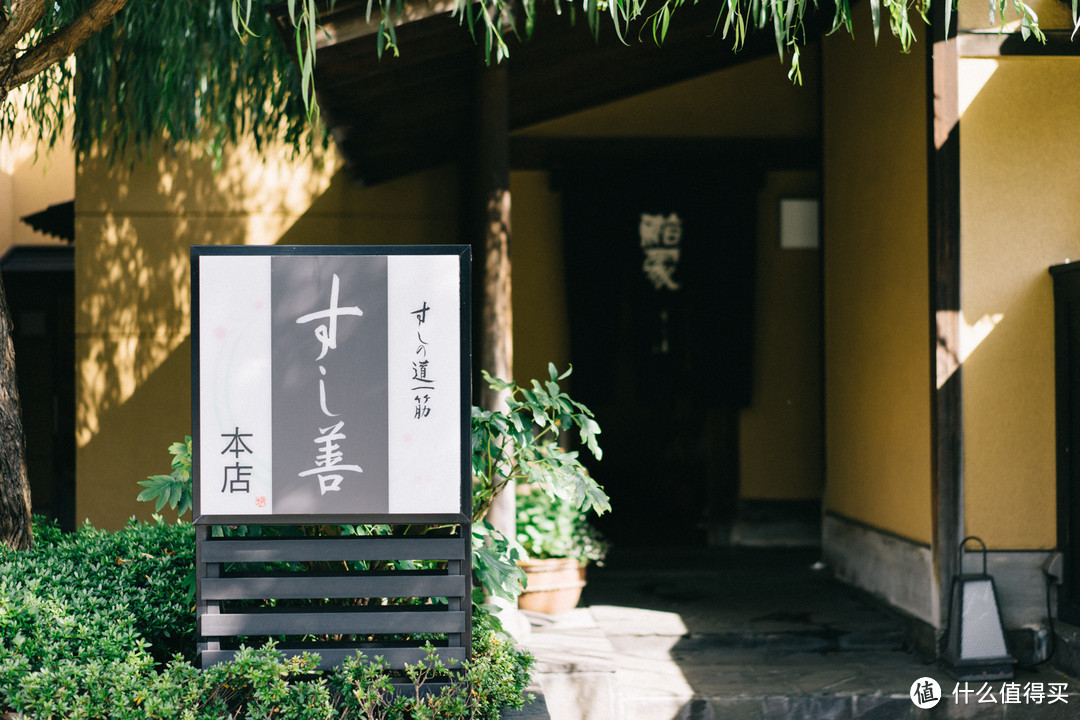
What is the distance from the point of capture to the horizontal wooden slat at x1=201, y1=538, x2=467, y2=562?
3.26 meters

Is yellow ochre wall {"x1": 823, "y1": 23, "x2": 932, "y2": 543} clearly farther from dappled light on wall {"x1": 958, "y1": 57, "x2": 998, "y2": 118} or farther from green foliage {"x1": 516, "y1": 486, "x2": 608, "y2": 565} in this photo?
green foliage {"x1": 516, "y1": 486, "x2": 608, "y2": 565}

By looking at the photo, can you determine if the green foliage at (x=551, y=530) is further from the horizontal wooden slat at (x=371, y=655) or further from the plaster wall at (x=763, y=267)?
the horizontal wooden slat at (x=371, y=655)

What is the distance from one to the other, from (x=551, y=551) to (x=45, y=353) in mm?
7856

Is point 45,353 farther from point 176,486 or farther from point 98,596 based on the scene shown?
point 176,486

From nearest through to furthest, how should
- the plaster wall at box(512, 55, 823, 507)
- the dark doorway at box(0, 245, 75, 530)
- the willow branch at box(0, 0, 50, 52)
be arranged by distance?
the willow branch at box(0, 0, 50, 52), the plaster wall at box(512, 55, 823, 507), the dark doorway at box(0, 245, 75, 530)

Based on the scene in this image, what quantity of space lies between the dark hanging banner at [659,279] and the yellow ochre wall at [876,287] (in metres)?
0.82

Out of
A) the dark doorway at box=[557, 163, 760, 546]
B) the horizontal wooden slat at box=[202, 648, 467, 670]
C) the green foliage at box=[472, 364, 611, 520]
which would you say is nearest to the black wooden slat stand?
the horizontal wooden slat at box=[202, 648, 467, 670]

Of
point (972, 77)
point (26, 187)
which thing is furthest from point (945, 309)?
point (26, 187)

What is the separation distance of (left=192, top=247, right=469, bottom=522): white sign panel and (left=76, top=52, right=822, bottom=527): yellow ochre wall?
4.10 m

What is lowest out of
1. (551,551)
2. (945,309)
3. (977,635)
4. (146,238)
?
(977,635)

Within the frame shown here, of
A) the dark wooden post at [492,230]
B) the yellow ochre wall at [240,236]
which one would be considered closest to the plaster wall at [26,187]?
the yellow ochre wall at [240,236]

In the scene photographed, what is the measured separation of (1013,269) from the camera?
5.41 m

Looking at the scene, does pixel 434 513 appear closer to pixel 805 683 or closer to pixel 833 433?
pixel 805 683

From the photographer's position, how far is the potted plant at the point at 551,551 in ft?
20.1
